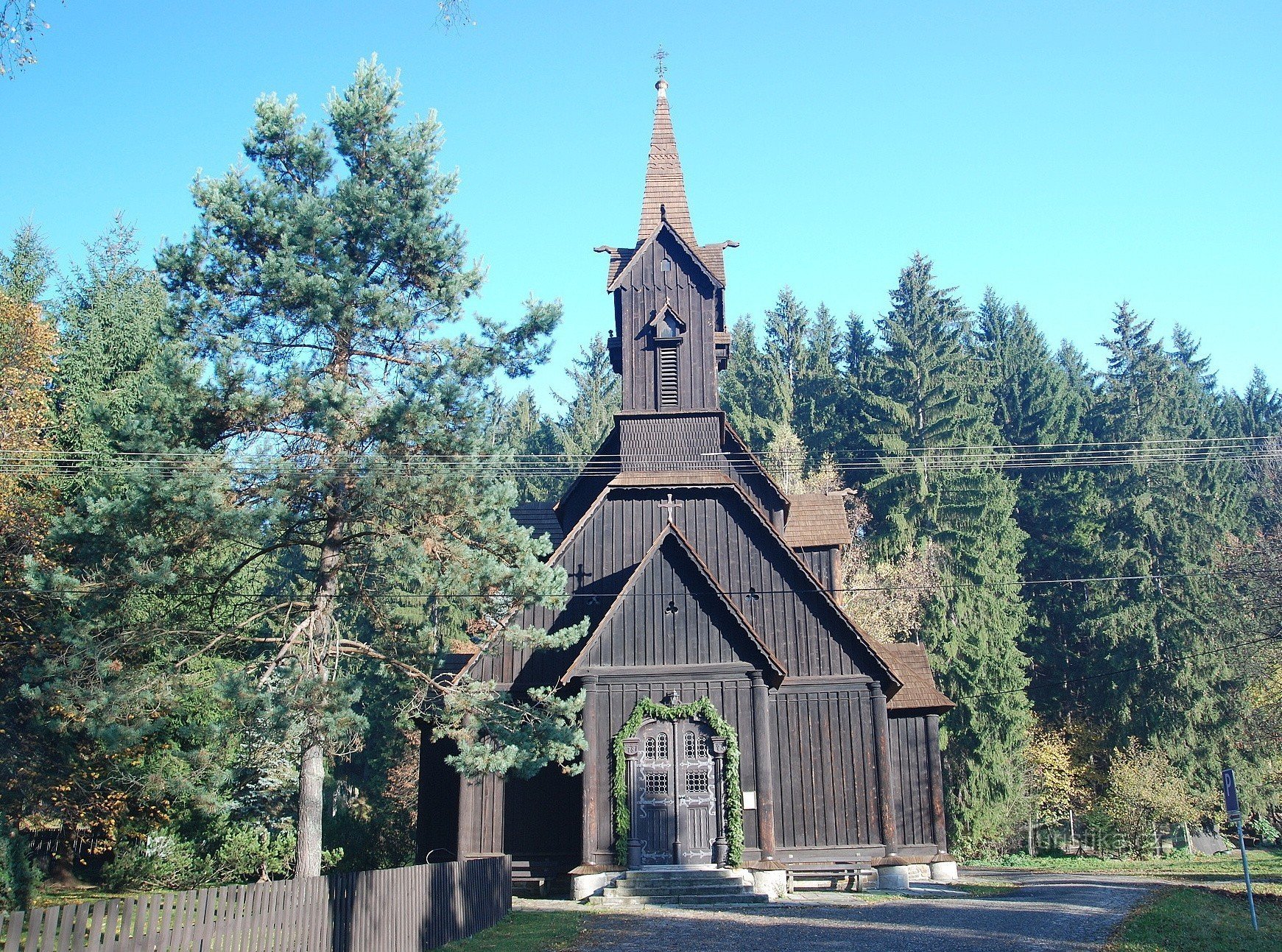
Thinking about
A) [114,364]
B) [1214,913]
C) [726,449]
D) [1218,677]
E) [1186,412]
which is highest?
[1186,412]

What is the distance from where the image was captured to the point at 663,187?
26.7 meters

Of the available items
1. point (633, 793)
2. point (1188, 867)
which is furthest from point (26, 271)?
point (1188, 867)

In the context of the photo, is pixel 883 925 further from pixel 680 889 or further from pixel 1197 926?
pixel 680 889

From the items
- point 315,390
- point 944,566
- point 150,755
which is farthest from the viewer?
point 944,566

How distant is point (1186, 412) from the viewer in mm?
50812

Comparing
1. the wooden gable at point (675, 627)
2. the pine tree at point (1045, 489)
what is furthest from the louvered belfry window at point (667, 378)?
the pine tree at point (1045, 489)

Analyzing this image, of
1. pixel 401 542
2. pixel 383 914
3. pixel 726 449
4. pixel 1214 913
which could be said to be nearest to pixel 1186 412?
pixel 726 449

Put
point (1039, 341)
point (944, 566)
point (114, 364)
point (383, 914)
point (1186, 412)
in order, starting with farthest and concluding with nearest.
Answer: point (1039, 341) < point (1186, 412) < point (944, 566) < point (114, 364) < point (383, 914)

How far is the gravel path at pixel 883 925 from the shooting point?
12484mm

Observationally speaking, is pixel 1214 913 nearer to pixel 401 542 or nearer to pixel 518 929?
pixel 518 929

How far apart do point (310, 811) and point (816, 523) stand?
14438 millimetres

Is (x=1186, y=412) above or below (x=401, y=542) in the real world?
above

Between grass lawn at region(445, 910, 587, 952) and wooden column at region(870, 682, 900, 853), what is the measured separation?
698 cm

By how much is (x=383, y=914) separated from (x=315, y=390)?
305 inches
